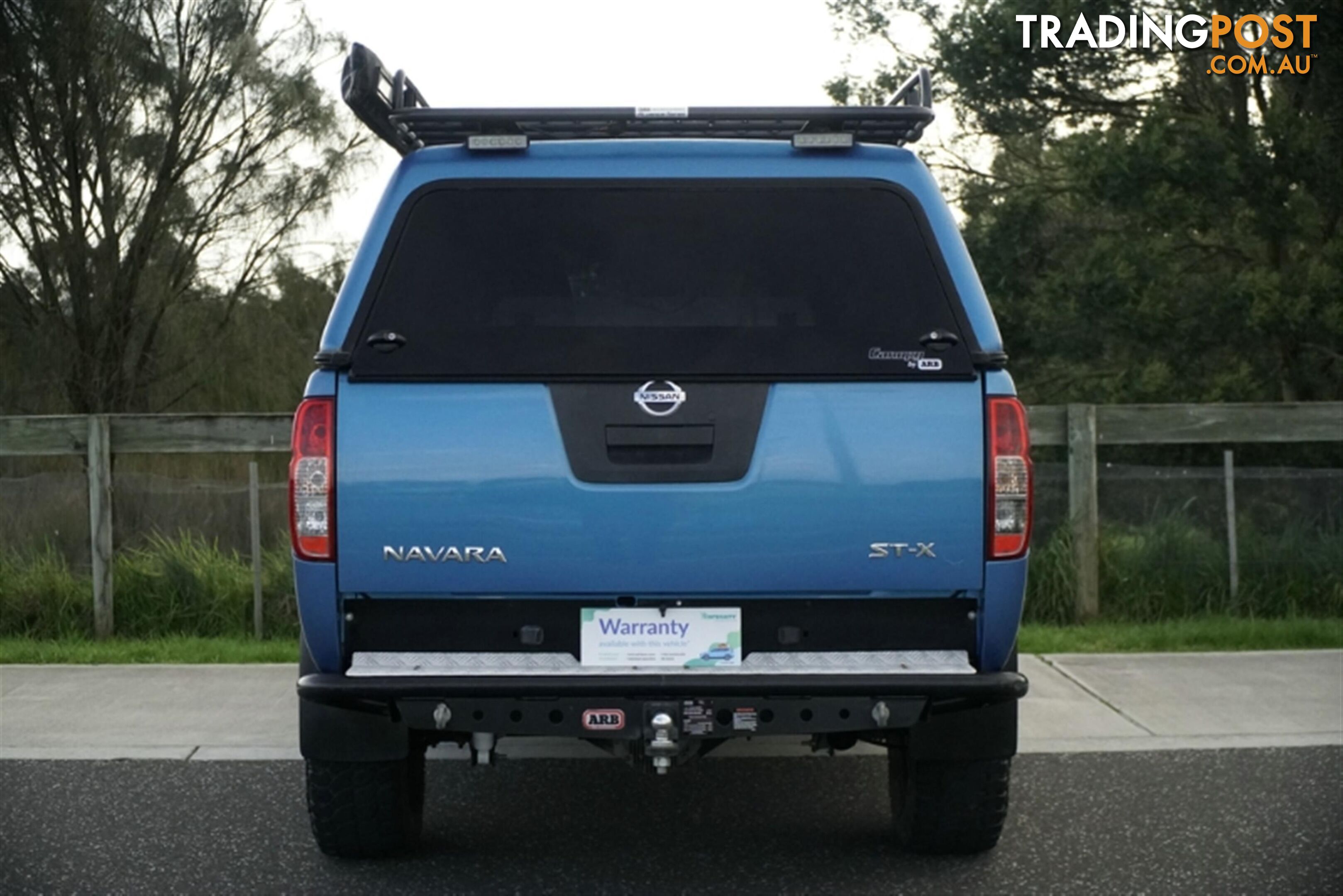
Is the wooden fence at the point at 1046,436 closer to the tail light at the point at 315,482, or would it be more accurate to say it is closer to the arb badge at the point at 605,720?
the tail light at the point at 315,482

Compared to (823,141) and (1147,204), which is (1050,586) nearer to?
(823,141)

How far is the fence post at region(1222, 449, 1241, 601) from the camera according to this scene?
32.3 feet

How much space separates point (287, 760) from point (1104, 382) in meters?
14.3

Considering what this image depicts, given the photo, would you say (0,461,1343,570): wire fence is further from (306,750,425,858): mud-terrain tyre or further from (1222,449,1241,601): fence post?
(306,750,425,858): mud-terrain tyre

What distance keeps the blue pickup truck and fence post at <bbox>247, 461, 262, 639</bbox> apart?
16.9 feet

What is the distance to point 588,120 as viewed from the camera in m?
4.79

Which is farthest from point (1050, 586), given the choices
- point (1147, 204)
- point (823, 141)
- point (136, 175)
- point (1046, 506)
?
point (136, 175)

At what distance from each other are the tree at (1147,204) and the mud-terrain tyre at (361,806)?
14084 millimetres

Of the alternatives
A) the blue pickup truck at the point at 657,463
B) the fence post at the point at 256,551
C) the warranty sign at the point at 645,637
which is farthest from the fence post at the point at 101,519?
the warranty sign at the point at 645,637

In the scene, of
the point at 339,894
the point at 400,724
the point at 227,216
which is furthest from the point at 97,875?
the point at 227,216

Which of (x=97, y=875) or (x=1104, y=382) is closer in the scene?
(x=97, y=875)

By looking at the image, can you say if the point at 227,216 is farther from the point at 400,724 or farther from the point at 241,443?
the point at 400,724

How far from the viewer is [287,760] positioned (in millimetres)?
6656

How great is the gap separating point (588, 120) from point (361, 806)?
217 centimetres
